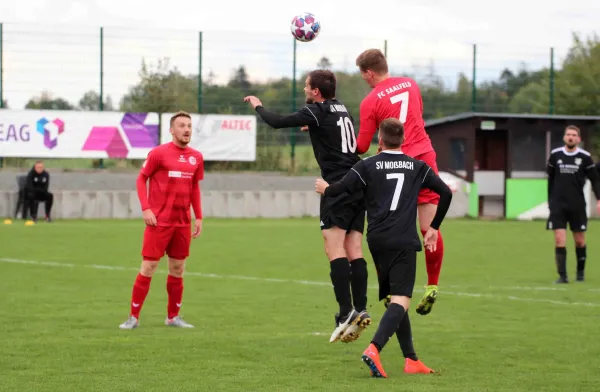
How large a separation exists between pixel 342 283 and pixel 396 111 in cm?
159

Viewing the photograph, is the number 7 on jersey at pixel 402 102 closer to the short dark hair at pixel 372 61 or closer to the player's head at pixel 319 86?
the short dark hair at pixel 372 61

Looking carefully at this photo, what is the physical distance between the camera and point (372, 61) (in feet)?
31.3

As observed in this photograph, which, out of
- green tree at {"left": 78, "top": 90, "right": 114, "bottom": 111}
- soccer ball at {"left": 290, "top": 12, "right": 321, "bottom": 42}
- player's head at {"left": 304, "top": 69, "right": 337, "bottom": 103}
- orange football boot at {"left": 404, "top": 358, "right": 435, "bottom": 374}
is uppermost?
green tree at {"left": 78, "top": 90, "right": 114, "bottom": 111}

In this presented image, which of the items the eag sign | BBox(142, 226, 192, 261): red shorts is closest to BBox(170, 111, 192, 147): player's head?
BBox(142, 226, 192, 261): red shorts

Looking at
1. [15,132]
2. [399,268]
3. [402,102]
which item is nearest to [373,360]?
[399,268]

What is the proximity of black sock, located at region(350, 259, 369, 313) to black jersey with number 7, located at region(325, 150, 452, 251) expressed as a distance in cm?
155

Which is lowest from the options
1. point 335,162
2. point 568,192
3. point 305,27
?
point 568,192

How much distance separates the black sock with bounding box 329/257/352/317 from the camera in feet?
31.6

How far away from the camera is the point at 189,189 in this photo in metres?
11.6

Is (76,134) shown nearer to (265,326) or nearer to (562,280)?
(562,280)

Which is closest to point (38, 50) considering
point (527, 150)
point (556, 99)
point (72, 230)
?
point (72, 230)

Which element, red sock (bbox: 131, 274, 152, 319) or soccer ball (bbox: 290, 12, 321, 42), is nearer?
soccer ball (bbox: 290, 12, 321, 42)

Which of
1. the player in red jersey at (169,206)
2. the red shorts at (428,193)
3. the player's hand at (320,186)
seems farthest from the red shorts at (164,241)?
the player's hand at (320,186)

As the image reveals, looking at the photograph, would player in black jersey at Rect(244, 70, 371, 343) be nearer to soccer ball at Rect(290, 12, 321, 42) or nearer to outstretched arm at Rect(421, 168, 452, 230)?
soccer ball at Rect(290, 12, 321, 42)
